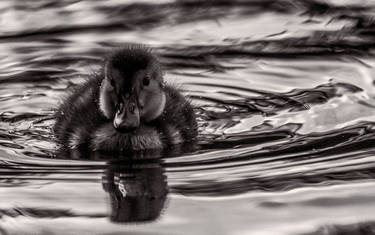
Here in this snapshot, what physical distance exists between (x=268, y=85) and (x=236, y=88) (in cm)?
21

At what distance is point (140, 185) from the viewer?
18.3 feet

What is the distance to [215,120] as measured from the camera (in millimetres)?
6809

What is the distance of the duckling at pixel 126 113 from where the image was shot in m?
6.15

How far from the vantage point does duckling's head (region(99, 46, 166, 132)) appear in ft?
20.0

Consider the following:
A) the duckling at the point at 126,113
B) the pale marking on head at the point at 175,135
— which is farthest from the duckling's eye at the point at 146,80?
the pale marking on head at the point at 175,135

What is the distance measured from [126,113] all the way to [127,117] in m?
0.04

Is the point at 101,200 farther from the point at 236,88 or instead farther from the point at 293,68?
the point at 293,68

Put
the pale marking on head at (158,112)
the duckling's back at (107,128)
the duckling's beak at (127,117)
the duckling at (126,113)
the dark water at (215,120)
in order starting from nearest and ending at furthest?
1. the dark water at (215,120)
2. the duckling's beak at (127,117)
3. the duckling at (126,113)
4. the duckling's back at (107,128)
5. the pale marking on head at (158,112)

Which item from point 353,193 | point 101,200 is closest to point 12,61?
point 101,200

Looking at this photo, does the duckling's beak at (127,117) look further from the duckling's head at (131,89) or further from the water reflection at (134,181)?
the water reflection at (134,181)

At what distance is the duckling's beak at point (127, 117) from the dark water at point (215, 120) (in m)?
0.21

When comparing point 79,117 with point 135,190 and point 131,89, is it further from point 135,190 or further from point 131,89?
point 135,190

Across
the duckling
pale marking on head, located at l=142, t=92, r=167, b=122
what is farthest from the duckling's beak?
pale marking on head, located at l=142, t=92, r=167, b=122

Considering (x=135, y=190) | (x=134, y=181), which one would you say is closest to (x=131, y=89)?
(x=134, y=181)
